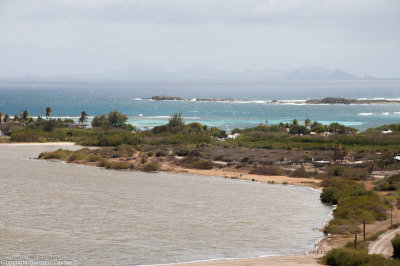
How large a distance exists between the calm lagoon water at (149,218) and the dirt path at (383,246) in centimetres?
294

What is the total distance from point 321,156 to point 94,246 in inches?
1423

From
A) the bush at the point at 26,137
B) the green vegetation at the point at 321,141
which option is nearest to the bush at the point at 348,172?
the green vegetation at the point at 321,141

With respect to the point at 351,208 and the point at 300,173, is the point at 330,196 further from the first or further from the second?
the point at 300,173

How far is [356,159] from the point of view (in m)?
56.0

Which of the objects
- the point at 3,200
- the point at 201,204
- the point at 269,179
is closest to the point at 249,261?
the point at 201,204

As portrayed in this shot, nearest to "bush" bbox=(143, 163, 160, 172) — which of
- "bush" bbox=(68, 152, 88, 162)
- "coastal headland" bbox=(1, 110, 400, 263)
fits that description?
"coastal headland" bbox=(1, 110, 400, 263)

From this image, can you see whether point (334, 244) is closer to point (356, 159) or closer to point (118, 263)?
point (118, 263)

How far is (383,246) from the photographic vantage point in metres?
23.9

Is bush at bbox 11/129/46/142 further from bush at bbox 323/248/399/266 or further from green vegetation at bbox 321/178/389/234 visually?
bush at bbox 323/248/399/266

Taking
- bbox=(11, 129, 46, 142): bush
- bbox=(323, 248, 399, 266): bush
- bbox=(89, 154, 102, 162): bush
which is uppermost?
bbox=(11, 129, 46, 142): bush

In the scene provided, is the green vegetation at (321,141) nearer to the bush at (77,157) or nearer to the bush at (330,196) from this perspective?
the bush at (77,157)

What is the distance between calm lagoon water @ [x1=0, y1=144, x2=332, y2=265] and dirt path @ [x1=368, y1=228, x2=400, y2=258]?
2.94 m

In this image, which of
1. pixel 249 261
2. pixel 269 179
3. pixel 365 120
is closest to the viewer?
pixel 249 261

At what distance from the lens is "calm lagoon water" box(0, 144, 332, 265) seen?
25.0 metres
